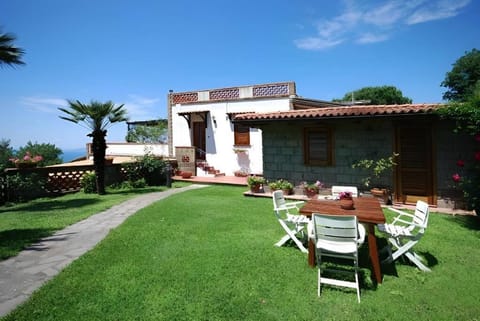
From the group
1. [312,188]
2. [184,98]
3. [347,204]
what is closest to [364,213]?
[347,204]

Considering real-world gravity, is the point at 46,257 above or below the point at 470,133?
below

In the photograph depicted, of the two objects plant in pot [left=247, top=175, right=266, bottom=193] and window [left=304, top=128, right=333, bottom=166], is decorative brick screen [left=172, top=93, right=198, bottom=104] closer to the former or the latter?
plant in pot [left=247, top=175, right=266, bottom=193]

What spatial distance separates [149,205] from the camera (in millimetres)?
9086

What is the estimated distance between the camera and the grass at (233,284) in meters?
3.23

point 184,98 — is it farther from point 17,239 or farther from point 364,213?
point 364,213

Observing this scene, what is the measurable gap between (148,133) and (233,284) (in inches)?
748

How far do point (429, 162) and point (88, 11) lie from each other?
12.3 m

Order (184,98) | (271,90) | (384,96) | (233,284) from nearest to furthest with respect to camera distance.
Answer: (233,284)
(271,90)
(184,98)
(384,96)

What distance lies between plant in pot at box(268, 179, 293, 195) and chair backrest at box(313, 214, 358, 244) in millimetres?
6073

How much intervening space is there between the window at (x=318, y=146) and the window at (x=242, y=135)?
5459 mm

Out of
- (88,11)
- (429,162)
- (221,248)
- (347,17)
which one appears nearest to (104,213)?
(221,248)

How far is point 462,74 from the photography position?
40.6 metres

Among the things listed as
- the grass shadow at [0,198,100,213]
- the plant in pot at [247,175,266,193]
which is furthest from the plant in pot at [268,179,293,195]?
the grass shadow at [0,198,100,213]

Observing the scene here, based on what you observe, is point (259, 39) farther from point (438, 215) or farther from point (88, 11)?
point (438, 215)
